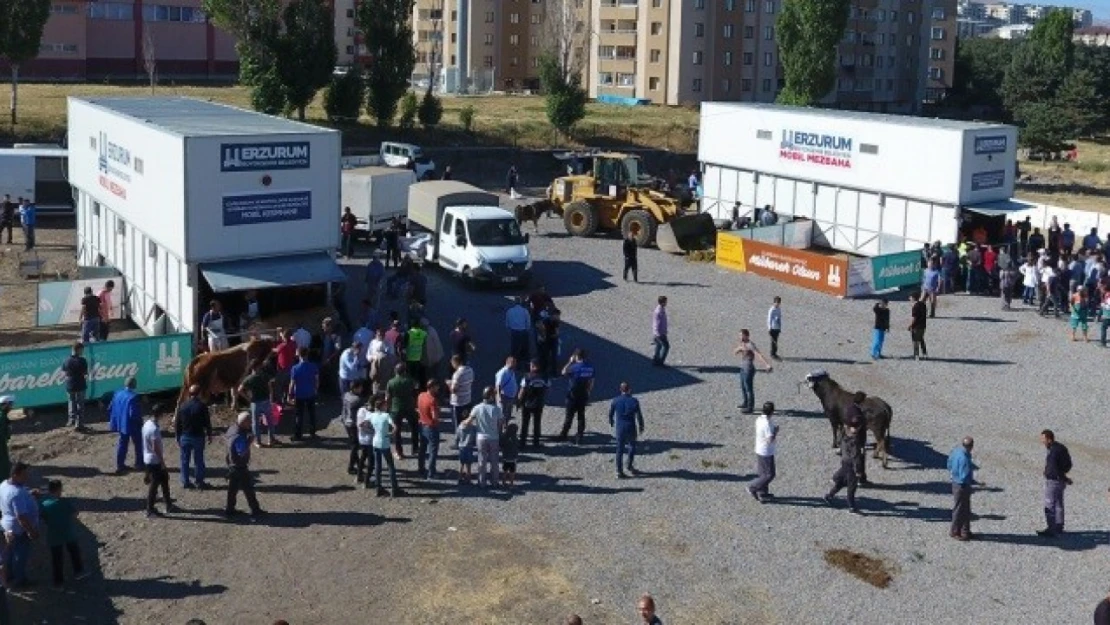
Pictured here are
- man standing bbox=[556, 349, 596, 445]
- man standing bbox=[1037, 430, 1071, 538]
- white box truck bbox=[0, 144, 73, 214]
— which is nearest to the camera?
man standing bbox=[1037, 430, 1071, 538]

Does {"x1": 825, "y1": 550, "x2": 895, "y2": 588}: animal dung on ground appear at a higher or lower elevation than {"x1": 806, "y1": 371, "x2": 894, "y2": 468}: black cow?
lower

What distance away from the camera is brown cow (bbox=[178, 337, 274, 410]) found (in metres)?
20.3

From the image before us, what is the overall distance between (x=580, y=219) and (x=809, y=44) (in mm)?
28463

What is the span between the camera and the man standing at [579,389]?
19672mm

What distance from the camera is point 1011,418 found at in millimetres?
22281

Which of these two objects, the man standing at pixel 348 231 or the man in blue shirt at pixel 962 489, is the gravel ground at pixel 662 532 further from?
the man standing at pixel 348 231

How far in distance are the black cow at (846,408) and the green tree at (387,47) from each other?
4054 centimetres

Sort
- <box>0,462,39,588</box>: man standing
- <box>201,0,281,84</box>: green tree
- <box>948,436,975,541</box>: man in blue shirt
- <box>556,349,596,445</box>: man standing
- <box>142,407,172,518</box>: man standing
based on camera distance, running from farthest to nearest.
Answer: <box>201,0,281,84</box>: green tree < <box>556,349,596,445</box>: man standing < <box>142,407,172,518</box>: man standing < <box>948,436,975,541</box>: man in blue shirt < <box>0,462,39,588</box>: man standing

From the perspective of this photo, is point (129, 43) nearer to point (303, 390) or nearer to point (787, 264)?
point (787, 264)

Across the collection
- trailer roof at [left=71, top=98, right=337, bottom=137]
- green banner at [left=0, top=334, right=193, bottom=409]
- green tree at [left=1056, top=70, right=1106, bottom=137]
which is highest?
green tree at [left=1056, top=70, right=1106, bottom=137]

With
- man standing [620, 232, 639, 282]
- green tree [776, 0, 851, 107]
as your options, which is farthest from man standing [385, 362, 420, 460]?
green tree [776, 0, 851, 107]

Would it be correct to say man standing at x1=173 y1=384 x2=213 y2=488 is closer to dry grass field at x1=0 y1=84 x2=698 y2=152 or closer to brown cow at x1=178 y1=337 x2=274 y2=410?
brown cow at x1=178 y1=337 x2=274 y2=410

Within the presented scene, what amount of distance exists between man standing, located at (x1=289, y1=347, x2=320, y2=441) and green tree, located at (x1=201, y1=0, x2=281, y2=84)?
118 feet

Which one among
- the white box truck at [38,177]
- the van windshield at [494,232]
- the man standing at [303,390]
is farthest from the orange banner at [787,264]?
the white box truck at [38,177]
